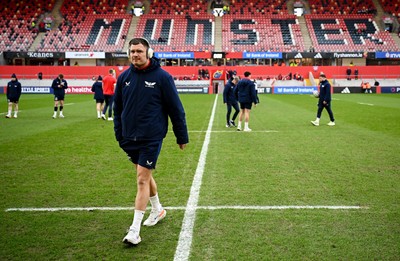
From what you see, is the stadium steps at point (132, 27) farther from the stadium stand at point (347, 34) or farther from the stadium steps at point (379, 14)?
the stadium steps at point (379, 14)

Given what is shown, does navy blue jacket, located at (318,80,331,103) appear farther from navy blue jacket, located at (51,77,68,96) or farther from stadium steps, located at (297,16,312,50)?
stadium steps, located at (297,16,312,50)

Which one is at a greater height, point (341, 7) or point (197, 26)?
point (341, 7)

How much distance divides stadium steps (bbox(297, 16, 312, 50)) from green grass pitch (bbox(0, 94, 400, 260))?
4562 centimetres

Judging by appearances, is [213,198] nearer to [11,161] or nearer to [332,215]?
[332,215]

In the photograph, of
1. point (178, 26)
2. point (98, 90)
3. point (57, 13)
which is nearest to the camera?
point (98, 90)

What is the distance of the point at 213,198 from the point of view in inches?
223

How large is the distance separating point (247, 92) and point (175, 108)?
897cm

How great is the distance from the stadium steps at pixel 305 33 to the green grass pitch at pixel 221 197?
45622mm

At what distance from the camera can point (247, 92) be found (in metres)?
13.1

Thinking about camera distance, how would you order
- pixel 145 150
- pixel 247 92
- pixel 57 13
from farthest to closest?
pixel 57 13
pixel 247 92
pixel 145 150

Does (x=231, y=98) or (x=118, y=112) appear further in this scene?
(x=231, y=98)

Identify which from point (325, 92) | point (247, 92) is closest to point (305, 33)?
point (325, 92)

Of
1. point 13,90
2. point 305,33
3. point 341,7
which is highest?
point 341,7

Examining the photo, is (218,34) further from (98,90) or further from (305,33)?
(98,90)
